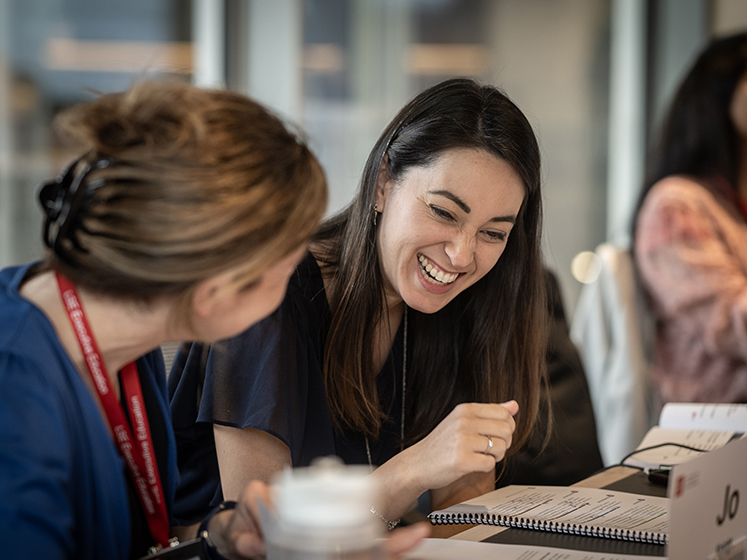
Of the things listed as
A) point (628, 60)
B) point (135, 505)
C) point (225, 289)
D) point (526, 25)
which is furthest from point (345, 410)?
point (628, 60)

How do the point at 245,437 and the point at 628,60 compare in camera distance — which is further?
the point at 628,60

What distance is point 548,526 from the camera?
1.03 m

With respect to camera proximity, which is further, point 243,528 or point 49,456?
point 243,528

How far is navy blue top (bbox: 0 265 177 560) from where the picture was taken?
0.69 m

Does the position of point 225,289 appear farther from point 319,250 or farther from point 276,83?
point 276,83

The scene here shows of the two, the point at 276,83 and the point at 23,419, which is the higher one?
the point at 276,83

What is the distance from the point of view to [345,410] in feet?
4.30

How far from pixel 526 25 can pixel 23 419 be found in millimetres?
2990

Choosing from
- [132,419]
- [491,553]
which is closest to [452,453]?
[491,553]

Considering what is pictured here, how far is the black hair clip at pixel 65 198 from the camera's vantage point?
77cm

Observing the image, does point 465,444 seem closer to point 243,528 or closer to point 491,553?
point 491,553

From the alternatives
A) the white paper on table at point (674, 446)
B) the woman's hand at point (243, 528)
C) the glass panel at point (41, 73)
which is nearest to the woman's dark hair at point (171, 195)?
the woman's hand at point (243, 528)

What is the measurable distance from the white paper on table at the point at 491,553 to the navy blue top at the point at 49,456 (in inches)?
13.8

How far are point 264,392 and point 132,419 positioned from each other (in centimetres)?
23
